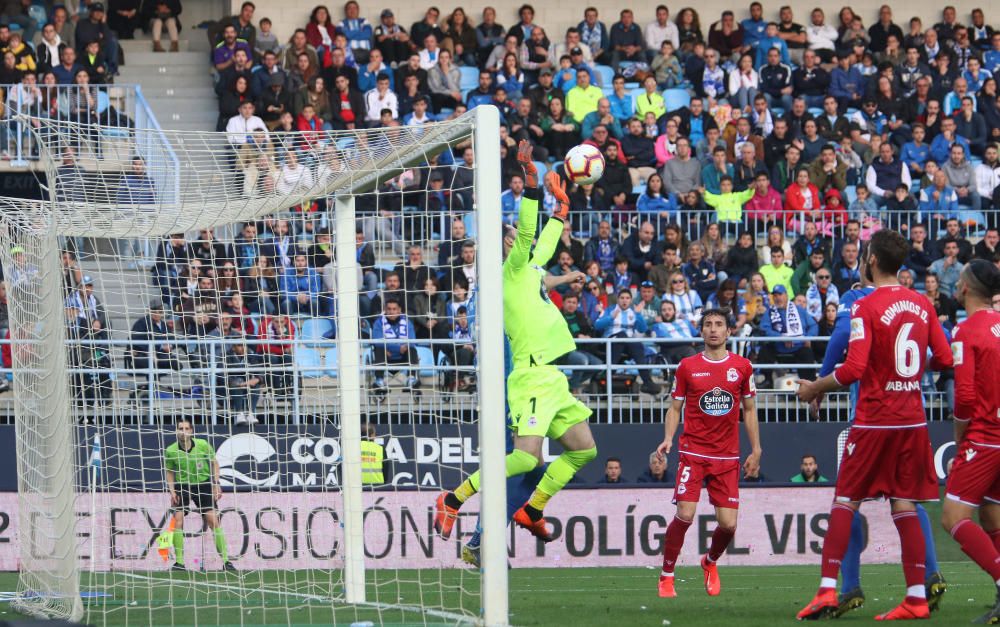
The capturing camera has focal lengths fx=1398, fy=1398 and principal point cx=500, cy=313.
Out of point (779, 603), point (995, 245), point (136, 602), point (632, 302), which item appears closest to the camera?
point (779, 603)

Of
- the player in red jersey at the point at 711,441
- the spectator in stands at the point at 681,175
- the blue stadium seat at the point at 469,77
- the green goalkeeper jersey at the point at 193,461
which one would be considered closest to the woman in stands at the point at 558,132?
the spectator in stands at the point at 681,175

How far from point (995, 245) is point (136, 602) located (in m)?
13.4

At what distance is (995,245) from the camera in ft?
62.3

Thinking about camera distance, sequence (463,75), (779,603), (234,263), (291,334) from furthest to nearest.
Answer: (463,75) < (291,334) < (234,263) < (779,603)

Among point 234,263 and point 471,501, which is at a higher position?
point 234,263

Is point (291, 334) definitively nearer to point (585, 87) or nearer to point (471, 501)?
point (471, 501)

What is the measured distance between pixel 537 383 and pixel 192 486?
459 centimetres

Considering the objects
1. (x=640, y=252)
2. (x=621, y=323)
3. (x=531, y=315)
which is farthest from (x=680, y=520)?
(x=640, y=252)

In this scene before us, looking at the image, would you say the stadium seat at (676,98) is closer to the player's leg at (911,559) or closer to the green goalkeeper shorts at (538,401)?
the green goalkeeper shorts at (538,401)

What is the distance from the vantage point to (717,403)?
32.7ft

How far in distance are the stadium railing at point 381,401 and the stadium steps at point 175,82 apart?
6577mm

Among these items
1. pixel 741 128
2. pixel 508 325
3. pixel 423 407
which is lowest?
pixel 423 407

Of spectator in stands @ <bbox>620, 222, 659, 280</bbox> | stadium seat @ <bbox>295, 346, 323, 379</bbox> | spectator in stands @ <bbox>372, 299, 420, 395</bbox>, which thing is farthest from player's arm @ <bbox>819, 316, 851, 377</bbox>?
spectator in stands @ <bbox>620, 222, 659, 280</bbox>

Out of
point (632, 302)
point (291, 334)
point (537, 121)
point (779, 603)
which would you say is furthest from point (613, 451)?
point (779, 603)
